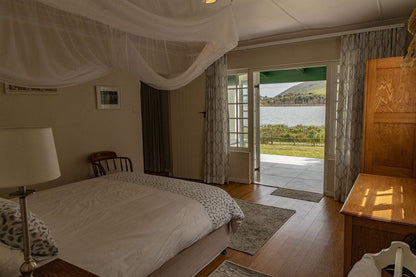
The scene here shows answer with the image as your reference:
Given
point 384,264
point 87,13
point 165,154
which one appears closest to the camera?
point 384,264

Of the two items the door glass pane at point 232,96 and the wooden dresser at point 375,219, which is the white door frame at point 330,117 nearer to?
the door glass pane at point 232,96

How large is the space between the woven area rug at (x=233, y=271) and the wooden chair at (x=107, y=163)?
7.15ft

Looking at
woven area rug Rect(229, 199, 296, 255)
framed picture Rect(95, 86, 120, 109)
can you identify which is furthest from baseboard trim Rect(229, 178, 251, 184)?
framed picture Rect(95, 86, 120, 109)

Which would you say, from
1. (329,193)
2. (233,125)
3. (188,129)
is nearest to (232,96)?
(233,125)

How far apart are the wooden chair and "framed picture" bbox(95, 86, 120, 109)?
2.27 feet

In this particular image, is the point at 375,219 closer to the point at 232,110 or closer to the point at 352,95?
the point at 352,95

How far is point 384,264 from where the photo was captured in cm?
116

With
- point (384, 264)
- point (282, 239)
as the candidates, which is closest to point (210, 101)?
point (282, 239)

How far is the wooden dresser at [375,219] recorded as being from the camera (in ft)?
5.53

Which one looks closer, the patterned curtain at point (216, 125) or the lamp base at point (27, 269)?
the lamp base at point (27, 269)

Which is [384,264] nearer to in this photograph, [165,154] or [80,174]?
[80,174]

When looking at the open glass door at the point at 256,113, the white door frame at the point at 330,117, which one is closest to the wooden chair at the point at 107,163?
the open glass door at the point at 256,113

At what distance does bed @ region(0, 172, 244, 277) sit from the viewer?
62.7 inches

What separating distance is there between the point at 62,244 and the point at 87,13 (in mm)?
1336
